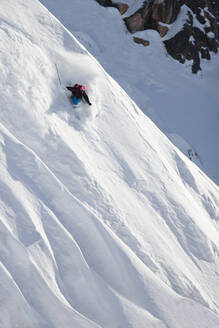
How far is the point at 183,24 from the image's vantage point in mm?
16844

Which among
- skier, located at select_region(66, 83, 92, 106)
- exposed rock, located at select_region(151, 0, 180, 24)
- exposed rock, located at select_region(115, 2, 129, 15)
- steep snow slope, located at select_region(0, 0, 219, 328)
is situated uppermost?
exposed rock, located at select_region(115, 2, 129, 15)

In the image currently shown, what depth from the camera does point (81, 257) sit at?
607cm

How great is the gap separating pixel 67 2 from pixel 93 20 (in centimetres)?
147

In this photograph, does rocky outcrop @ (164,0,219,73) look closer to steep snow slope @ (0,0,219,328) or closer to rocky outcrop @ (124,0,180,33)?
rocky outcrop @ (124,0,180,33)

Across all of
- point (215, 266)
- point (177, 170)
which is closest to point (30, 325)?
point (215, 266)

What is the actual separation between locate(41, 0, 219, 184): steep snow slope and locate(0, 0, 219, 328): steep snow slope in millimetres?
5047

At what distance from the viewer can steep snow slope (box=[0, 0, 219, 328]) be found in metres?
5.62

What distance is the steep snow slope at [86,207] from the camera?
5.62 m

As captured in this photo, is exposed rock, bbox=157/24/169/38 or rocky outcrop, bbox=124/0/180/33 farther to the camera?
exposed rock, bbox=157/24/169/38

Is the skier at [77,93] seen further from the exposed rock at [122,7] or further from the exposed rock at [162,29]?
the exposed rock at [162,29]

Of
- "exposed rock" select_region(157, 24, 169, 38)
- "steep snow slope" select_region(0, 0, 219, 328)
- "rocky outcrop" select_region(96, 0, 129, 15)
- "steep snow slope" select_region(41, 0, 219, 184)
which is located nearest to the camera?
"steep snow slope" select_region(0, 0, 219, 328)

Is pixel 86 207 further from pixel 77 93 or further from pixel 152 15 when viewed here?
pixel 152 15

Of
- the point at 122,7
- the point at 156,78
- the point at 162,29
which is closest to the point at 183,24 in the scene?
the point at 162,29

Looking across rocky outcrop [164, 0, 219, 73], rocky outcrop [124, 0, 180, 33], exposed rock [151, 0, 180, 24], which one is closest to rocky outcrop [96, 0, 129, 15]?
rocky outcrop [124, 0, 180, 33]
